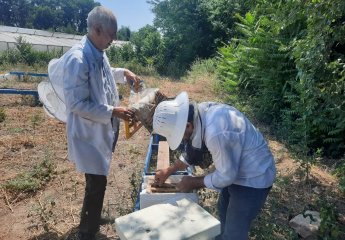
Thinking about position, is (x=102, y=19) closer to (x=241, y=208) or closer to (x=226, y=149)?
(x=226, y=149)

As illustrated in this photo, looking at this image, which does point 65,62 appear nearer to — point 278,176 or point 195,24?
point 278,176

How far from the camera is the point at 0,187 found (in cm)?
446

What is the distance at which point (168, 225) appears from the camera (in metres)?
1.94

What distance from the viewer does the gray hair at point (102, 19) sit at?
8.93 feet

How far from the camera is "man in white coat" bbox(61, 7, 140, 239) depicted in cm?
273

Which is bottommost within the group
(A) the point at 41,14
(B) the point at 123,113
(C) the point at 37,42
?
(C) the point at 37,42

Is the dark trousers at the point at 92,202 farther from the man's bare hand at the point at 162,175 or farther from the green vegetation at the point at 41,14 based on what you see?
the green vegetation at the point at 41,14

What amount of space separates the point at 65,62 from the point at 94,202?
1.32 m

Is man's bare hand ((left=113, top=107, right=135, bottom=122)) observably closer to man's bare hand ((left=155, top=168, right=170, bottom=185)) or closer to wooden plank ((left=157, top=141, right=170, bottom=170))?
man's bare hand ((left=155, top=168, right=170, bottom=185))

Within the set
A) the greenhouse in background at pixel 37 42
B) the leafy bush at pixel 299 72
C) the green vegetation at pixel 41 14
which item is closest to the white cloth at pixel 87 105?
the leafy bush at pixel 299 72

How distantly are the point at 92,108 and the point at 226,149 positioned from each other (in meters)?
1.22

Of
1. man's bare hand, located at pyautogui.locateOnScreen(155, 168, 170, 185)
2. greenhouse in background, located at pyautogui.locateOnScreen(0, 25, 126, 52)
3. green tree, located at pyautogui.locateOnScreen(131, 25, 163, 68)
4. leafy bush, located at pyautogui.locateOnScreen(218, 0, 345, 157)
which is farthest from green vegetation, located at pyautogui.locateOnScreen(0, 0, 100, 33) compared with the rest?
man's bare hand, located at pyautogui.locateOnScreen(155, 168, 170, 185)

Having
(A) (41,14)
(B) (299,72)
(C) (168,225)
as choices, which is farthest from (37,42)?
(A) (41,14)

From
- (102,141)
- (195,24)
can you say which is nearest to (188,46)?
(195,24)
